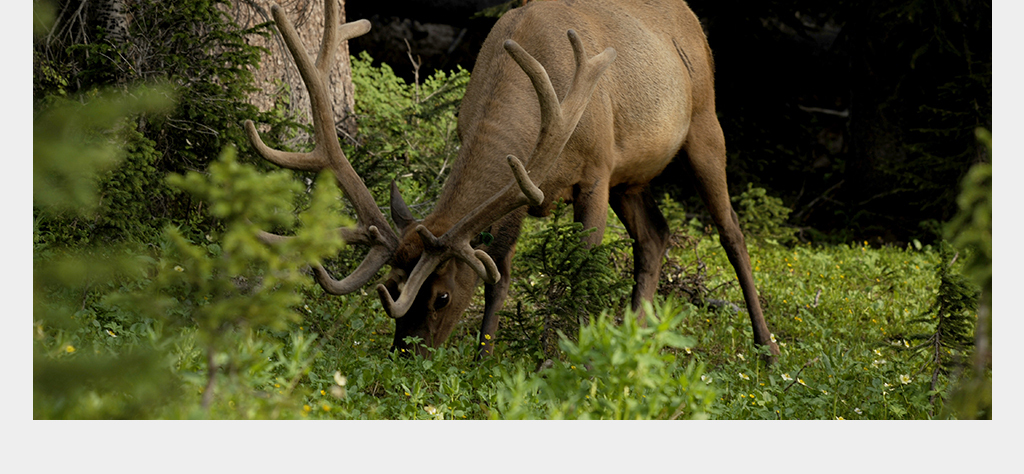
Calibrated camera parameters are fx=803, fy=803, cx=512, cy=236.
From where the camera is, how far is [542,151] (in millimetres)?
3875

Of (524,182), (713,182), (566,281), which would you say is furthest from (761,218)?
(524,182)

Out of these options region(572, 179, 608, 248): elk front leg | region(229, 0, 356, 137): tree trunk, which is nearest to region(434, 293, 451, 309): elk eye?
region(572, 179, 608, 248): elk front leg

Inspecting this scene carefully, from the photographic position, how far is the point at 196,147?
4691mm

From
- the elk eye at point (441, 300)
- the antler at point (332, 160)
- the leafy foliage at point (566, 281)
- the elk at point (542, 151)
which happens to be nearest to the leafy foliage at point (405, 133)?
the elk at point (542, 151)

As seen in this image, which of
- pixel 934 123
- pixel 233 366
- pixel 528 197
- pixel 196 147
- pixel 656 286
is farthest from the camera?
pixel 934 123

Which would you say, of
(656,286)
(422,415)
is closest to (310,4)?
(656,286)

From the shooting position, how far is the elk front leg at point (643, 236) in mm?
5590

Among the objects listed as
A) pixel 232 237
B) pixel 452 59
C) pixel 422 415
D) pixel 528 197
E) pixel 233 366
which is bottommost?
pixel 452 59

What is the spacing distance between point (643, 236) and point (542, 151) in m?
1.98

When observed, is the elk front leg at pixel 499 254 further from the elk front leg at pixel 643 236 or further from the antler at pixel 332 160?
the elk front leg at pixel 643 236

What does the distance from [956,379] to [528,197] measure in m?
1.90

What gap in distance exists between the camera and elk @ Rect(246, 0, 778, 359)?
3857mm

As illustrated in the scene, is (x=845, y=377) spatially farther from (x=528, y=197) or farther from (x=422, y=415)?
(x=422, y=415)

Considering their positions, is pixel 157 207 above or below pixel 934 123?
above
